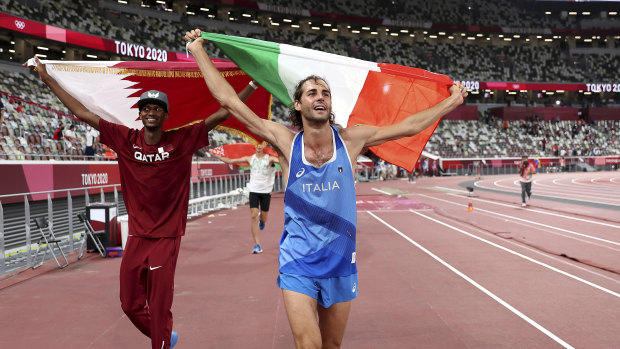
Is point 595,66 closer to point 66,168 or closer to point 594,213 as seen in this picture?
point 594,213

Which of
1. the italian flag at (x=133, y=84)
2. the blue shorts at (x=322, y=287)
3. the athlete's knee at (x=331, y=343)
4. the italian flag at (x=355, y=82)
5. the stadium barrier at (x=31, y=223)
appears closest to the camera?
the blue shorts at (x=322, y=287)

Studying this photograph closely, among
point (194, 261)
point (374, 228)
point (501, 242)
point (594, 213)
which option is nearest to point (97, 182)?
point (194, 261)

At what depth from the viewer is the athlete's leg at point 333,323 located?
2998 mm

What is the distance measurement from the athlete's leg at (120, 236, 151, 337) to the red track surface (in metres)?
1.17

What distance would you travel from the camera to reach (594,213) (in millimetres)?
15273

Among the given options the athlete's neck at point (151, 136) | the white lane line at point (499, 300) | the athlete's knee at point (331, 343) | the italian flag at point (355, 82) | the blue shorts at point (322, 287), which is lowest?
the white lane line at point (499, 300)

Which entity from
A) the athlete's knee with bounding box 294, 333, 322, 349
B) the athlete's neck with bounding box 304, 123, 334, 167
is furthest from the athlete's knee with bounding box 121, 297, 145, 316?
the athlete's neck with bounding box 304, 123, 334, 167

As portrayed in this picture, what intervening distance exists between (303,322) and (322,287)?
0.84ft

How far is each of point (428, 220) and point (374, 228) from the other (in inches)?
98.0

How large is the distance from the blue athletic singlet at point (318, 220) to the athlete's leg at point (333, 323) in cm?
23

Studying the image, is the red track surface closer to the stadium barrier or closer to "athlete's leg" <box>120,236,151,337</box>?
the stadium barrier

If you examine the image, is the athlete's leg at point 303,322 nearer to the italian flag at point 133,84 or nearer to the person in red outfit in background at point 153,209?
the person in red outfit in background at point 153,209

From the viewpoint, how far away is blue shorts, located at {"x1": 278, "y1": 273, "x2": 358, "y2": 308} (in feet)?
9.59

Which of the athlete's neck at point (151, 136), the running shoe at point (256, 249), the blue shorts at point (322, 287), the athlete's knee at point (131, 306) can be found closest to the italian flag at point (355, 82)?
the athlete's neck at point (151, 136)
